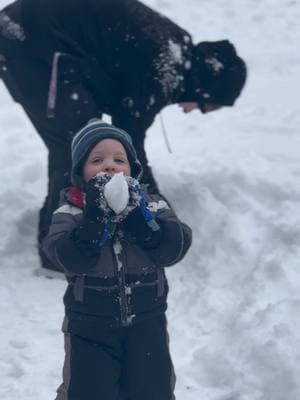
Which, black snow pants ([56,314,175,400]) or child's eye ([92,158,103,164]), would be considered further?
child's eye ([92,158,103,164])

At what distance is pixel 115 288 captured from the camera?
10.3 feet

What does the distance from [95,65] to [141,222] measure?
1.47 m

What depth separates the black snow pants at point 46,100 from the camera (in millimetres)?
4227

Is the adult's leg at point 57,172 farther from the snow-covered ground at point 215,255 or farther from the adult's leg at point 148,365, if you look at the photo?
the adult's leg at point 148,365

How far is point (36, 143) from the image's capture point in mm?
6172

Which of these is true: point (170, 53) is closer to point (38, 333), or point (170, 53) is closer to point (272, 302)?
point (272, 302)

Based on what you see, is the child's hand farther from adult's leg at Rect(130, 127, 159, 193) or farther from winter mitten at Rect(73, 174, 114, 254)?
adult's leg at Rect(130, 127, 159, 193)

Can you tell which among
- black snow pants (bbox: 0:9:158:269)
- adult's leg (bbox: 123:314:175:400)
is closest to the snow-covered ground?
adult's leg (bbox: 123:314:175:400)

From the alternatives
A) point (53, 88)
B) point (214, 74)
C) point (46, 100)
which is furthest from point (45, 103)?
point (214, 74)

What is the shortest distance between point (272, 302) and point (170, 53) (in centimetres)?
164

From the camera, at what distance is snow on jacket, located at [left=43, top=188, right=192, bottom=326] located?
3.09m

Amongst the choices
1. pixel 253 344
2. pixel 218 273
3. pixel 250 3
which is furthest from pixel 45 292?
pixel 250 3

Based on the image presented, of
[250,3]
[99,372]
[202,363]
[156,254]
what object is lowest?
[250,3]

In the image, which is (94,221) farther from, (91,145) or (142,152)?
(142,152)
